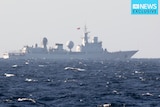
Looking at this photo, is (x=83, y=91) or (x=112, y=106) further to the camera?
(x=83, y=91)

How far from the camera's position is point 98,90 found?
4997cm

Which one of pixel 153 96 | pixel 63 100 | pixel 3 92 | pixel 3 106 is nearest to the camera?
pixel 3 106

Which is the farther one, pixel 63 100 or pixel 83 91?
pixel 83 91

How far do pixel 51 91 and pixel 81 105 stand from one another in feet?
37.1

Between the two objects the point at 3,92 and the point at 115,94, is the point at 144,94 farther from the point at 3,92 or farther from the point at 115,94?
the point at 3,92

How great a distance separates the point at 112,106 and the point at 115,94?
8439mm

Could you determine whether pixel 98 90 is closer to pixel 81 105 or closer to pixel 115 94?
pixel 115 94

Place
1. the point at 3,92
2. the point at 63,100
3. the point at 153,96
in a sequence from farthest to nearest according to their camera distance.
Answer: the point at 3,92, the point at 153,96, the point at 63,100

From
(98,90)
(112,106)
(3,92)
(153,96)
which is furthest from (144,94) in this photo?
(3,92)

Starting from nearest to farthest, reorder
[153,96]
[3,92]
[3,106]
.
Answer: [3,106] < [153,96] < [3,92]

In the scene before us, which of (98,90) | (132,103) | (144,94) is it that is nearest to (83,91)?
(98,90)

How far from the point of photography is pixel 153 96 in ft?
145

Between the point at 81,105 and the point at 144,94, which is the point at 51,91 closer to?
the point at 144,94

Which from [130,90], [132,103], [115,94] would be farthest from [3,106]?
[130,90]
